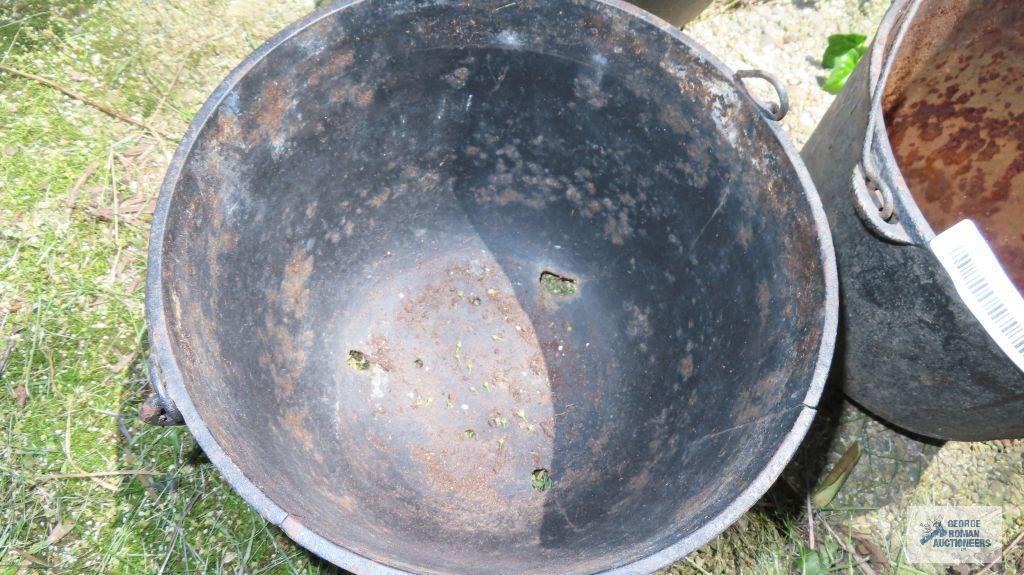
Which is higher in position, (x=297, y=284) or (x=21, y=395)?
(x=297, y=284)

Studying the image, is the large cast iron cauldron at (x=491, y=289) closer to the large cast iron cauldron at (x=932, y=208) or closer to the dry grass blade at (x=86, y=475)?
the large cast iron cauldron at (x=932, y=208)

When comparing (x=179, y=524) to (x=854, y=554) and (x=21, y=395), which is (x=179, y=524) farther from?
(x=854, y=554)

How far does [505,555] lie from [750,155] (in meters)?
0.95

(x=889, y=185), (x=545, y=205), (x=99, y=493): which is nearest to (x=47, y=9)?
(x=99, y=493)

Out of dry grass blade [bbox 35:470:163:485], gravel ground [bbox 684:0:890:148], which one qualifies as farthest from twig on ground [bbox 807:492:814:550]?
dry grass blade [bbox 35:470:163:485]

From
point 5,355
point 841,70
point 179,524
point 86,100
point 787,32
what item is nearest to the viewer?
point 179,524

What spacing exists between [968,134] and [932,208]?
0.76 feet

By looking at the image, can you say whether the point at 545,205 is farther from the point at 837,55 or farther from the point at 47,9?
the point at 47,9

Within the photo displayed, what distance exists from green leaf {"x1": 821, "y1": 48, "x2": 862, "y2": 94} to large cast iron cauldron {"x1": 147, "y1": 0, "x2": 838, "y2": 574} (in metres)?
1.21

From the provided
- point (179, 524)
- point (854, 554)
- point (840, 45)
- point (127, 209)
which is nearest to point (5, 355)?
point (127, 209)

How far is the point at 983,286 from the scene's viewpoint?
122 centimetres

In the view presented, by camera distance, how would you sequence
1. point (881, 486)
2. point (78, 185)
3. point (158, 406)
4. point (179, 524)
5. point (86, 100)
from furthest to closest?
point (86, 100)
point (78, 185)
point (881, 486)
point (179, 524)
point (158, 406)

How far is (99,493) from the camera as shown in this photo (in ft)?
5.64

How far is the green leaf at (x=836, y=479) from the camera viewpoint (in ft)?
6.14
